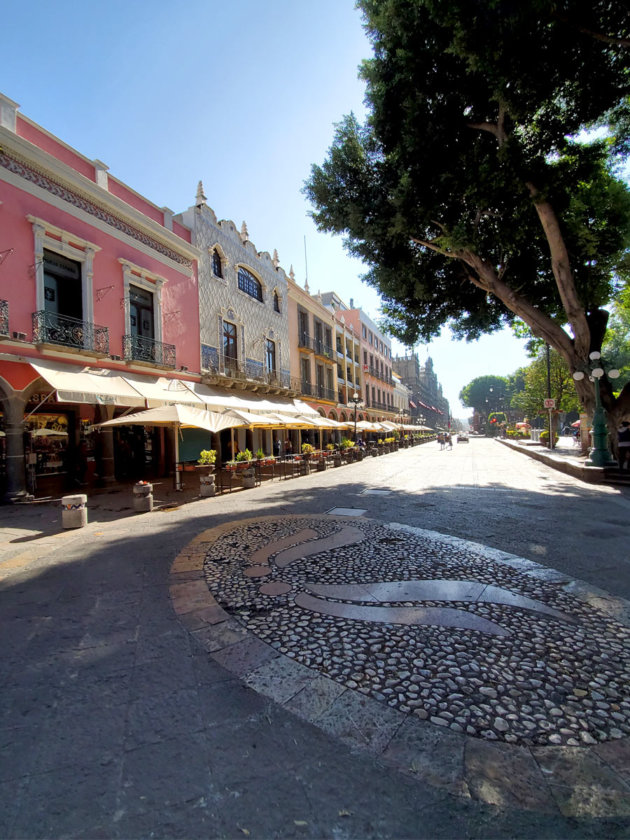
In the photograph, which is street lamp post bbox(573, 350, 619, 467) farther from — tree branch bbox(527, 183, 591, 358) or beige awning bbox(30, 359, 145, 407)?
beige awning bbox(30, 359, 145, 407)

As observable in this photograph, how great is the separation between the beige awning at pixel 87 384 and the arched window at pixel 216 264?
27.8 feet

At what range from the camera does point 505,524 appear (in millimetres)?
6441

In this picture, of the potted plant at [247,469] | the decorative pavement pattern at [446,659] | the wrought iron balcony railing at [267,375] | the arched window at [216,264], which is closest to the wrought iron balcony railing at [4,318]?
the potted plant at [247,469]

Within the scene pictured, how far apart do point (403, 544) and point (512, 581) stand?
162 centimetres

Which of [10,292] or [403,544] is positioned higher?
[10,292]

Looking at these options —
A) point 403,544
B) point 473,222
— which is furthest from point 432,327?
point 403,544

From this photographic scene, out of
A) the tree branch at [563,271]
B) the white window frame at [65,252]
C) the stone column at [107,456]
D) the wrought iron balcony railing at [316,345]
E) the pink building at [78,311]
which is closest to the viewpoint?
the pink building at [78,311]

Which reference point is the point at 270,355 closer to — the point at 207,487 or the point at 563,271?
the point at 207,487

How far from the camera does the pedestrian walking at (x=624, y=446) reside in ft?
36.3

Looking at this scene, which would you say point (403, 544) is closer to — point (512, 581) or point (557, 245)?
point (512, 581)

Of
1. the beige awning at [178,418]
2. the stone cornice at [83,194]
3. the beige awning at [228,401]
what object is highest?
the stone cornice at [83,194]

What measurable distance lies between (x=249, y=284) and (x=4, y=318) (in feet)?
44.3

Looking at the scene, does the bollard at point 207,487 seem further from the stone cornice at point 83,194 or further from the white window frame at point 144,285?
the stone cornice at point 83,194

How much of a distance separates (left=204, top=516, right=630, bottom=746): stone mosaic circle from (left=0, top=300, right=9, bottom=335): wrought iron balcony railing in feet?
28.7
